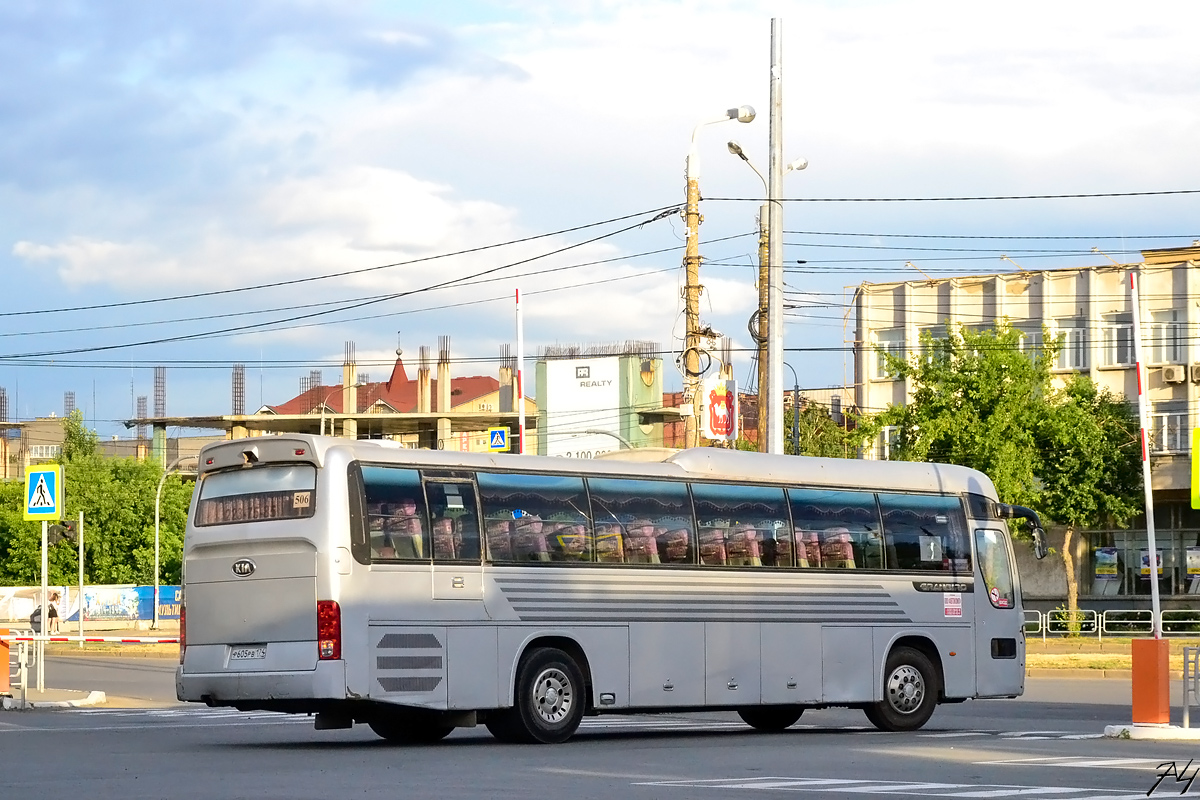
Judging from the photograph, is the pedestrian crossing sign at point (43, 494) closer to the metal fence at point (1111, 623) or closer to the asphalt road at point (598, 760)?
the asphalt road at point (598, 760)

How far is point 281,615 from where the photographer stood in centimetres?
1623

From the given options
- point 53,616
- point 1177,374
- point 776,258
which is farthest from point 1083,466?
point 53,616

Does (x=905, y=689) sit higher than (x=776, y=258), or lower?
lower

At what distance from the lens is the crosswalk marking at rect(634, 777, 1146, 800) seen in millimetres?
11672

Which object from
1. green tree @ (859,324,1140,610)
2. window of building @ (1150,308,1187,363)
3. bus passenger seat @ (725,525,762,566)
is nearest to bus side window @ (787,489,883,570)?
bus passenger seat @ (725,525,762,566)

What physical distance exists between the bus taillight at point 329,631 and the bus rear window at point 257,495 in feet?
2.92

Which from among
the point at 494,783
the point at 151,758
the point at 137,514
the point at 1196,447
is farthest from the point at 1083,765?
the point at 137,514

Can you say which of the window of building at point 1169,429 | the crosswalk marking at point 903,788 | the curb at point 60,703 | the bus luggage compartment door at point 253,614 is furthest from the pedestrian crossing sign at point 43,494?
the window of building at point 1169,429

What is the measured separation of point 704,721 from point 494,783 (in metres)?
10.4

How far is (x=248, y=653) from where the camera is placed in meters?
16.5

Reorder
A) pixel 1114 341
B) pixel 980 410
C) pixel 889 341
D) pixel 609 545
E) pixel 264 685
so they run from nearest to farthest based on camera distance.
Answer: pixel 264 685, pixel 609 545, pixel 980 410, pixel 1114 341, pixel 889 341

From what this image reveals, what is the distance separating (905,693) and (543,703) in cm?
513

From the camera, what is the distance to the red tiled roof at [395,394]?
122m

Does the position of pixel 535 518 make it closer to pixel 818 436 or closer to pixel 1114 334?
pixel 1114 334
